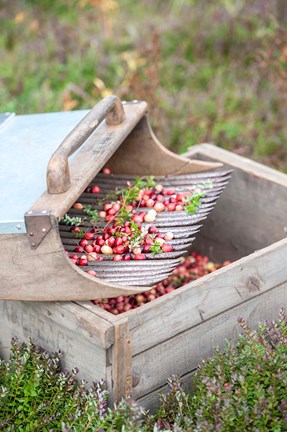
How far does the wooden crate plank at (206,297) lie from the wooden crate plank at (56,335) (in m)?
0.14

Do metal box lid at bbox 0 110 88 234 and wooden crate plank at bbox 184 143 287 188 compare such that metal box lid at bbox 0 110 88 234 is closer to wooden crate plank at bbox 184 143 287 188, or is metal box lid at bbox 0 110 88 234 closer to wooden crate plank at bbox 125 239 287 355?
wooden crate plank at bbox 125 239 287 355

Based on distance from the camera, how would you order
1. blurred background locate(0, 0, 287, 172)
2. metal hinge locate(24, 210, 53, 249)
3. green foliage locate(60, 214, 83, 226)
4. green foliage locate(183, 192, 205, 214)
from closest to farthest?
metal hinge locate(24, 210, 53, 249) → green foliage locate(60, 214, 83, 226) → green foliage locate(183, 192, 205, 214) → blurred background locate(0, 0, 287, 172)

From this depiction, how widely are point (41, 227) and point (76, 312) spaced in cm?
31

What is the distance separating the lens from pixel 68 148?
2279 mm

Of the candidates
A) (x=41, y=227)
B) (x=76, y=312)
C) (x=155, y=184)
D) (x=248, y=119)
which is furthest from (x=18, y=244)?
(x=248, y=119)

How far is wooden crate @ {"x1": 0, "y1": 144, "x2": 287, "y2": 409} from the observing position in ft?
7.31

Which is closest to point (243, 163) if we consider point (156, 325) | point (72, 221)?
point (72, 221)

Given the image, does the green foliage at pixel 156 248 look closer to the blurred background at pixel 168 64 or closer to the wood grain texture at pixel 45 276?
the wood grain texture at pixel 45 276

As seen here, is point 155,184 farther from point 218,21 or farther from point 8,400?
point 218,21

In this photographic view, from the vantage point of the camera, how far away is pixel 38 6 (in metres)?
6.24

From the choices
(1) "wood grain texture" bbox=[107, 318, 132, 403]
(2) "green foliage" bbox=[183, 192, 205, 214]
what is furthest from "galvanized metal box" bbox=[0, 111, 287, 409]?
(2) "green foliage" bbox=[183, 192, 205, 214]

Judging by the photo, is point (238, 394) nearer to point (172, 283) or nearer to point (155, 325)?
point (155, 325)

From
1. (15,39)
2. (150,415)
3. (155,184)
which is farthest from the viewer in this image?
(15,39)

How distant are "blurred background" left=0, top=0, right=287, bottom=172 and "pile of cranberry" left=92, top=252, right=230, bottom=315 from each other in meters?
1.27
